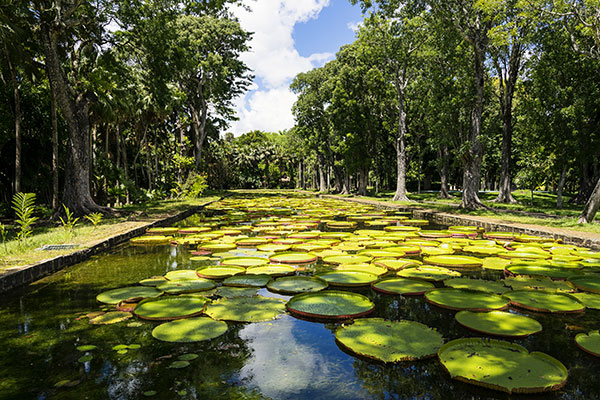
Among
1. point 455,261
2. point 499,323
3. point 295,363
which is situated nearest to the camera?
point 295,363

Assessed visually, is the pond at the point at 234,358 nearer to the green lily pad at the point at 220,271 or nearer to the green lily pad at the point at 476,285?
the green lily pad at the point at 476,285

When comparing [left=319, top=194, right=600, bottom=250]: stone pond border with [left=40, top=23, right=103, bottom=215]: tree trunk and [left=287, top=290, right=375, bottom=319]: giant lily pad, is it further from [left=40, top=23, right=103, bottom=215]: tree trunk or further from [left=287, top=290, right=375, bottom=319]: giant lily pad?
[left=40, top=23, right=103, bottom=215]: tree trunk

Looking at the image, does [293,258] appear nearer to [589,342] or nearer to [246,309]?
[246,309]

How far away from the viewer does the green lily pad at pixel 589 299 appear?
342 centimetres

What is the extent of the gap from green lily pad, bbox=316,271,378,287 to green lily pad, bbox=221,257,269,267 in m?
1.11

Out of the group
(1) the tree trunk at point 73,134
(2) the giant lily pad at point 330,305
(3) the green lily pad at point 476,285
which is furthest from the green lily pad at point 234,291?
(1) the tree trunk at point 73,134

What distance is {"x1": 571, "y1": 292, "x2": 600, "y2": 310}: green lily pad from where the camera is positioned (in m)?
3.42

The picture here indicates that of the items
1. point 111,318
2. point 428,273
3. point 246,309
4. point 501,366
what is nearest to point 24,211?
point 111,318

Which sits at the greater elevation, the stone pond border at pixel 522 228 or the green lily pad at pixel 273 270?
the stone pond border at pixel 522 228

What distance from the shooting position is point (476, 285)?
159 inches

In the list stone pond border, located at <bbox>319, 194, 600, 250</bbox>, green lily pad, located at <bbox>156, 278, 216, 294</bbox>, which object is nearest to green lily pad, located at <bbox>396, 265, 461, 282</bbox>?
green lily pad, located at <bbox>156, 278, 216, 294</bbox>

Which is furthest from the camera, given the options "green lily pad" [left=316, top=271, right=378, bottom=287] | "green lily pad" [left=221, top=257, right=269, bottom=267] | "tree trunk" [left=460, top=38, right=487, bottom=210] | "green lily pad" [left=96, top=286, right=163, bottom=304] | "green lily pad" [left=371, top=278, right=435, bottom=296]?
"tree trunk" [left=460, top=38, right=487, bottom=210]

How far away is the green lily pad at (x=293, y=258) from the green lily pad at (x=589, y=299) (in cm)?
337

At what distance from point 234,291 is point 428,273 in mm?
2621
